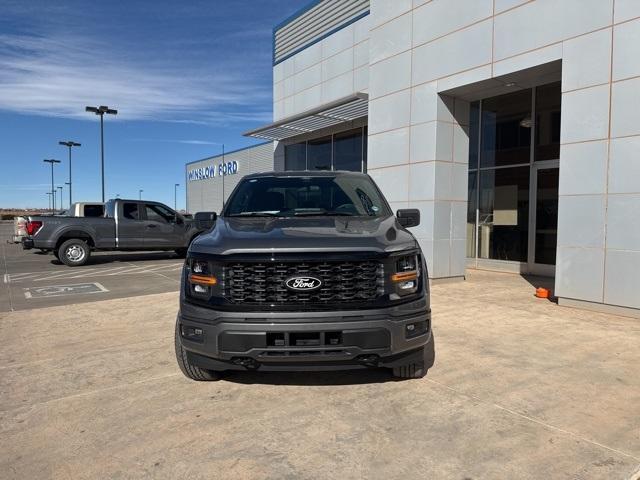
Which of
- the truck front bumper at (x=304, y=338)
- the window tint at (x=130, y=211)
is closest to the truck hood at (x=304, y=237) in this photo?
the truck front bumper at (x=304, y=338)

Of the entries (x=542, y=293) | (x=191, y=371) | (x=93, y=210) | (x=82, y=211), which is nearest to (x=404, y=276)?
(x=191, y=371)

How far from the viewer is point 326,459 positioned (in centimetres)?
290

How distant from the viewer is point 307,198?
16.1 feet

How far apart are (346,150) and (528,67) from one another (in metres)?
8.91

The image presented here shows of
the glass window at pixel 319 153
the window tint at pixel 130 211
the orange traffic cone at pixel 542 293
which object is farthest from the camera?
the glass window at pixel 319 153

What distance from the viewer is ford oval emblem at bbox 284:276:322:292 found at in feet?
11.1

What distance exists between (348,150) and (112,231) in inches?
321

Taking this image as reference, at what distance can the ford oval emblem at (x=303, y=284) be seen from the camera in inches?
134

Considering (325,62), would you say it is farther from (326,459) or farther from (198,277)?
(326,459)

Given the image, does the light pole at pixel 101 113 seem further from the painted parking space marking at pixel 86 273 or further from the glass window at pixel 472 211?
the glass window at pixel 472 211

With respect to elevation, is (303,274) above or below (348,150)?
below

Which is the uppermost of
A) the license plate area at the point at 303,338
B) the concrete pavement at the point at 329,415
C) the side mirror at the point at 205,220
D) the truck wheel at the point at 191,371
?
the side mirror at the point at 205,220

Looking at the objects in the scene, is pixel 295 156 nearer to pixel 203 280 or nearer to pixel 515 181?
pixel 515 181

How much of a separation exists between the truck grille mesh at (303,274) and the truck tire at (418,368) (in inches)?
33.6
